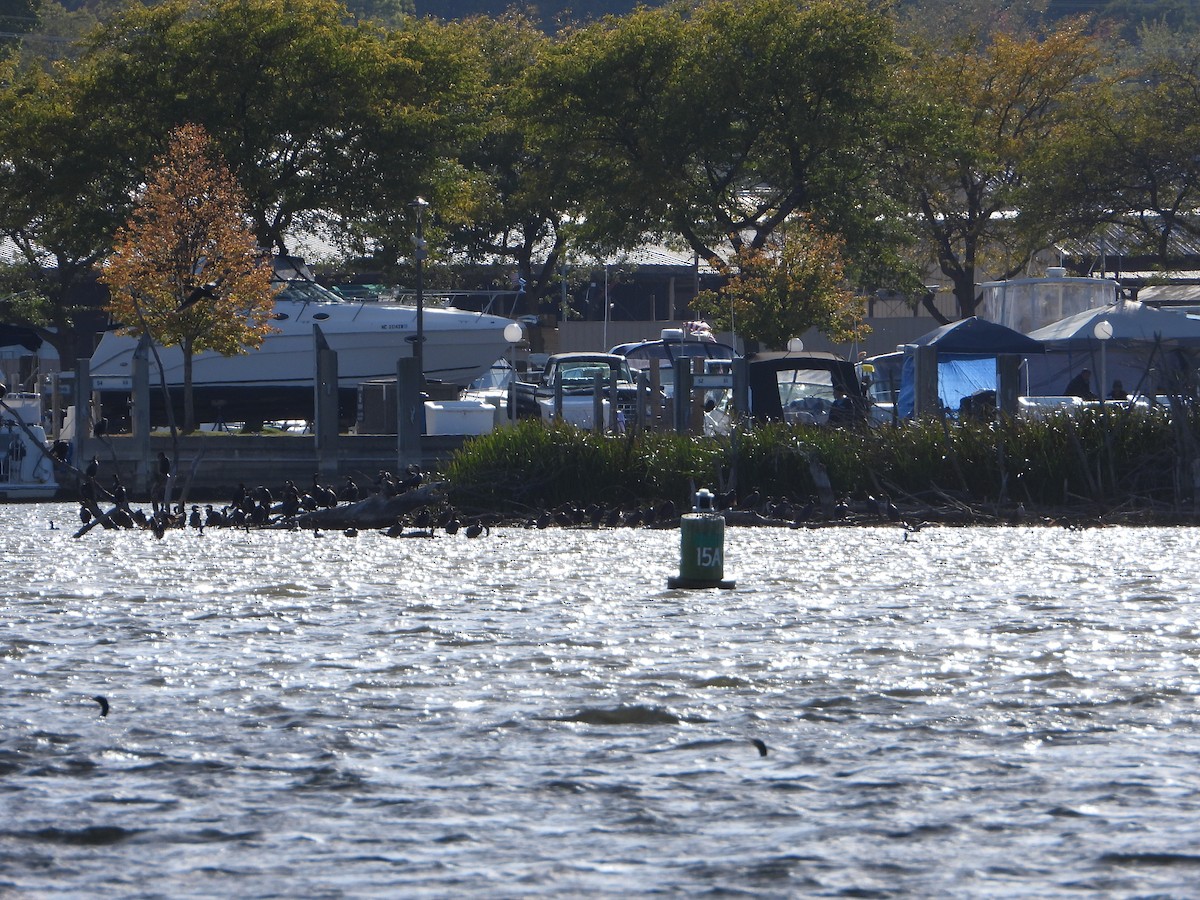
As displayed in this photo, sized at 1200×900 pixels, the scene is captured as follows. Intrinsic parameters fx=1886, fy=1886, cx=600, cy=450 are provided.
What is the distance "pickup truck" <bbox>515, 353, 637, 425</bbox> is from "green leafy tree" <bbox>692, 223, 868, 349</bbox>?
7.88 metres

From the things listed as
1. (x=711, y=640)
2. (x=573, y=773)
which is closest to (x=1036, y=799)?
(x=573, y=773)

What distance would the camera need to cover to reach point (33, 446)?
91.6 ft

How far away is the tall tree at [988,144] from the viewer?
46562 millimetres

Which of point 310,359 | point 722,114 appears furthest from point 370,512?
point 722,114

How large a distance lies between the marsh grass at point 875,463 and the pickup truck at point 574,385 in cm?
905

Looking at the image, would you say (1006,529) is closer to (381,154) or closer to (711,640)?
(711,640)

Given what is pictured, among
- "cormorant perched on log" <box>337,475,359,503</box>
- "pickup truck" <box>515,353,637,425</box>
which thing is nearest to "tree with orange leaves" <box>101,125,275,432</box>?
"pickup truck" <box>515,353,637,425</box>

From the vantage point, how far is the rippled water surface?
5.68 m

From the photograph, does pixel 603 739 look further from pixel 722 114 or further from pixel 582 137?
pixel 582 137

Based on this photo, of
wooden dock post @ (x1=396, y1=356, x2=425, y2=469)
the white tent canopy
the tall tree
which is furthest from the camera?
Result: the tall tree

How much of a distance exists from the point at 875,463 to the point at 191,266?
18.5m

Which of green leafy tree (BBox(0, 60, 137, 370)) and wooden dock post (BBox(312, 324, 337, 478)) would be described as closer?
wooden dock post (BBox(312, 324, 337, 478))

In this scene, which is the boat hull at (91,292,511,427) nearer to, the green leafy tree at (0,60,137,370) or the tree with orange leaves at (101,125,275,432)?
the tree with orange leaves at (101,125,275,432)

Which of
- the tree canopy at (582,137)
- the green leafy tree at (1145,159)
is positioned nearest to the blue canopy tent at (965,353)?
the tree canopy at (582,137)
